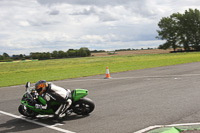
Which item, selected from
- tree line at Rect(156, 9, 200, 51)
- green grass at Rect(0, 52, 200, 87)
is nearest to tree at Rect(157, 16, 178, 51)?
tree line at Rect(156, 9, 200, 51)

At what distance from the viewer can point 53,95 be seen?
22.4 feet

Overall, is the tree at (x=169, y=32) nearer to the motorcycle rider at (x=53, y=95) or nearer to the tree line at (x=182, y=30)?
the tree line at (x=182, y=30)

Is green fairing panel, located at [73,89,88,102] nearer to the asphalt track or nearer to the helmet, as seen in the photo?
the asphalt track

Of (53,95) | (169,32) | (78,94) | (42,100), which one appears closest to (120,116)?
(78,94)

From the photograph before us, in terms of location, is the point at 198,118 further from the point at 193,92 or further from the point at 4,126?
the point at 4,126

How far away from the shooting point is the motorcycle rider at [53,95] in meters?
6.77

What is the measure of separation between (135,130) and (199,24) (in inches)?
3382

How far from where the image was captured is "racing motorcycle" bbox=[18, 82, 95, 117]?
22.6ft

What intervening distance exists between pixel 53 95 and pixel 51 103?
278 mm

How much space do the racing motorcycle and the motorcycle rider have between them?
0.12 metres

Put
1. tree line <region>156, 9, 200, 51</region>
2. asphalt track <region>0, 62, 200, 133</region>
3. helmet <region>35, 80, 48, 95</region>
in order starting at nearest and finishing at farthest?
asphalt track <region>0, 62, 200, 133</region> → helmet <region>35, 80, 48, 95</region> → tree line <region>156, 9, 200, 51</region>

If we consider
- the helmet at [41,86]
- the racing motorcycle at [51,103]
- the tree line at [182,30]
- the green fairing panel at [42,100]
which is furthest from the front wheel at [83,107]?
the tree line at [182,30]

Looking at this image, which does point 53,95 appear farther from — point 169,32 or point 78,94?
point 169,32

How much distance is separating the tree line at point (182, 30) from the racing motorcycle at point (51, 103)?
8086cm
